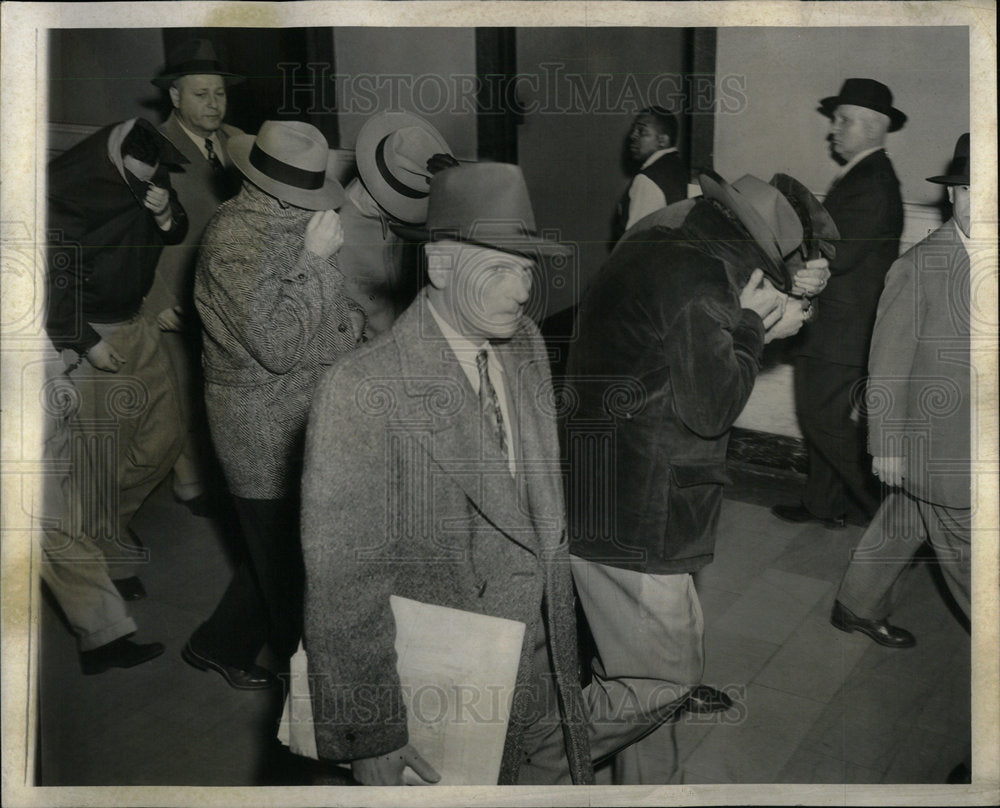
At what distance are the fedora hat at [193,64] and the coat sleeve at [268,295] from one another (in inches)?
19.1

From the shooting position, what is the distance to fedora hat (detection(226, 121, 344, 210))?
3.19 metres

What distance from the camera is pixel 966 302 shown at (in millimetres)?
3365

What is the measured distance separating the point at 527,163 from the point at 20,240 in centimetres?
167

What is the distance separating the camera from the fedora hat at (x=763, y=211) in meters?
3.21

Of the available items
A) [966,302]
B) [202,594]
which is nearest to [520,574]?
[202,594]

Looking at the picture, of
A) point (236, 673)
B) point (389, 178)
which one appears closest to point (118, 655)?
point (236, 673)

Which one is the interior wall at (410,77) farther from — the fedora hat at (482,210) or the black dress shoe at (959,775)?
the black dress shoe at (959,775)

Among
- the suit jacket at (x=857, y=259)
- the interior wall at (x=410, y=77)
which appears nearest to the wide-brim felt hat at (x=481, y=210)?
the interior wall at (x=410, y=77)

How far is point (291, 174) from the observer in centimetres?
319

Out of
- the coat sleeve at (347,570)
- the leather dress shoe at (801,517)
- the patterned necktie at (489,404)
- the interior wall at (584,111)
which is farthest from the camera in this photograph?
the leather dress shoe at (801,517)

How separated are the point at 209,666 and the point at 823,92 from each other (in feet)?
8.81

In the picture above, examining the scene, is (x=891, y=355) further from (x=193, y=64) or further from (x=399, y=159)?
(x=193, y=64)

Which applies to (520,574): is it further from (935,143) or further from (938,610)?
(935,143)

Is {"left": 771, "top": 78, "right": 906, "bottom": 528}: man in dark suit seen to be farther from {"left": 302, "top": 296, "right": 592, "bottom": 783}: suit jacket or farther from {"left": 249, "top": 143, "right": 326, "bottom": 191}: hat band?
{"left": 249, "top": 143, "right": 326, "bottom": 191}: hat band
